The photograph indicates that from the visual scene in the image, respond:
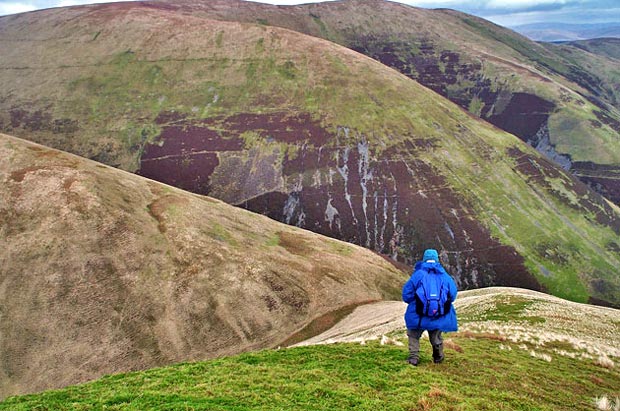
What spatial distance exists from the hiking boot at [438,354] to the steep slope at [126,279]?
116 ft

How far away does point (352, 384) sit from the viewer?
16.0 m

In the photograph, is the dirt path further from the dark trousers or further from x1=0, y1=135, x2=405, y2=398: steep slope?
x1=0, y1=135, x2=405, y2=398: steep slope

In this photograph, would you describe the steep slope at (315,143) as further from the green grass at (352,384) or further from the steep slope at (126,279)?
the green grass at (352,384)

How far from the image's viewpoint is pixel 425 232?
371 ft

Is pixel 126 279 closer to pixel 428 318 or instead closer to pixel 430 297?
pixel 428 318

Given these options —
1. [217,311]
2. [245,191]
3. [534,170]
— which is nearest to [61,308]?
[217,311]

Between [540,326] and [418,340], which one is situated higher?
[418,340]

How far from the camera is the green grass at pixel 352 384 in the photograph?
1430 centimetres

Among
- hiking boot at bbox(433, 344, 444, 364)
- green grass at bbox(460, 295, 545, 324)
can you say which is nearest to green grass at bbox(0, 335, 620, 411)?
hiking boot at bbox(433, 344, 444, 364)

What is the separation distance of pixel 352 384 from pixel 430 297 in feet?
15.2

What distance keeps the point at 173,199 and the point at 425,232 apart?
71976 millimetres

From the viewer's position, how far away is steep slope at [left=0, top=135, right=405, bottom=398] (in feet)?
145

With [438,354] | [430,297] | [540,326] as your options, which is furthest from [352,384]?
[540,326]

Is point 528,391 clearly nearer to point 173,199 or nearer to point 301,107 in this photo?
point 173,199
